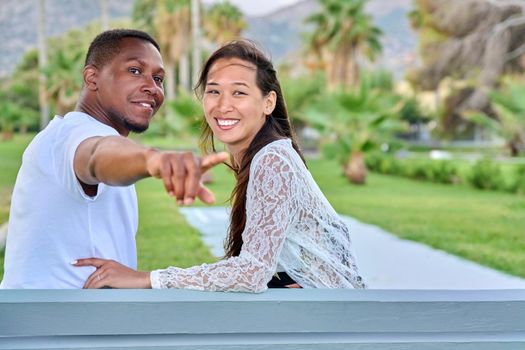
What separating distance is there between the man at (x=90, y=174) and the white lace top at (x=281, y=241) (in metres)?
0.16

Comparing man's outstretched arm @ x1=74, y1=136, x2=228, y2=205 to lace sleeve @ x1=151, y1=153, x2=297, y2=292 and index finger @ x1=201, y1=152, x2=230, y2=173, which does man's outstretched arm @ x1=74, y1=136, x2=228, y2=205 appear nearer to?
Result: index finger @ x1=201, y1=152, x2=230, y2=173

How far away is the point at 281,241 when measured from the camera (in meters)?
1.63

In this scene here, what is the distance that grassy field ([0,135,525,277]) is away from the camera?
24.6 feet

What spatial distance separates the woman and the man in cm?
7

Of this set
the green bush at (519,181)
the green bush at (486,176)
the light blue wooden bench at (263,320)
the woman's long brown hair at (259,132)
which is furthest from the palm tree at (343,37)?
the light blue wooden bench at (263,320)

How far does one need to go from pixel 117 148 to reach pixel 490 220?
33.4 feet

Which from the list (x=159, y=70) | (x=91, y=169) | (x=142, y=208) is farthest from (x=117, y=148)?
(x=142, y=208)

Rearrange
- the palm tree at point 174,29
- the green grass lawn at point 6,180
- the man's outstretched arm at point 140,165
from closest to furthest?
the man's outstretched arm at point 140,165
the green grass lawn at point 6,180
the palm tree at point 174,29

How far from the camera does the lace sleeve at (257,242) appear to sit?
1521mm

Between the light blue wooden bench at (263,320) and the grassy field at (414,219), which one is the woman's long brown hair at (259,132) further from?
the grassy field at (414,219)

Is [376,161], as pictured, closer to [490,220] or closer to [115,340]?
[490,220]

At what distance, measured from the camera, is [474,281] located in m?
6.29

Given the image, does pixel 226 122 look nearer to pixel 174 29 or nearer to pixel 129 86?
pixel 129 86

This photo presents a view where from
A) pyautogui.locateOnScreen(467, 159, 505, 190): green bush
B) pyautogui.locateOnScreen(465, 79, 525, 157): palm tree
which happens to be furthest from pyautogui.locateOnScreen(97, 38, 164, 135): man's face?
pyautogui.locateOnScreen(467, 159, 505, 190): green bush
